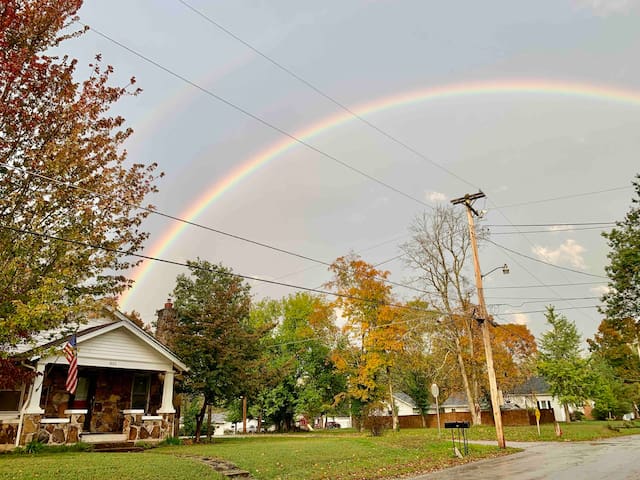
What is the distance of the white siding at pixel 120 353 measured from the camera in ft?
56.1

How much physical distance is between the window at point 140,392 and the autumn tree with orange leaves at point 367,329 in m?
14.6

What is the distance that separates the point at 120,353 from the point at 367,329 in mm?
17503

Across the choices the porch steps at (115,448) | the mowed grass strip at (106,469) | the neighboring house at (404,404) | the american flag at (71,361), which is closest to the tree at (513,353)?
the porch steps at (115,448)

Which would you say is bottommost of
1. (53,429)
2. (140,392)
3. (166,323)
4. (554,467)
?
(554,467)

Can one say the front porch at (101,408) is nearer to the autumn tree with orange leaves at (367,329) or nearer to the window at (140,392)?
the window at (140,392)

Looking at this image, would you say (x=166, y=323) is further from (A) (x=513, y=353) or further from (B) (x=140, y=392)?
(A) (x=513, y=353)

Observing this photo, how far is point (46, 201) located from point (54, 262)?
1205mm

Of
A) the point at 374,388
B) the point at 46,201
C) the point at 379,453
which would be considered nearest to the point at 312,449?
the point at 379,453

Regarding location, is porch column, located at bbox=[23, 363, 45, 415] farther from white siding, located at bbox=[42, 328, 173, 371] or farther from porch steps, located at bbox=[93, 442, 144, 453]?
porch steps, located at bbox=[93, 442, 144, 453]

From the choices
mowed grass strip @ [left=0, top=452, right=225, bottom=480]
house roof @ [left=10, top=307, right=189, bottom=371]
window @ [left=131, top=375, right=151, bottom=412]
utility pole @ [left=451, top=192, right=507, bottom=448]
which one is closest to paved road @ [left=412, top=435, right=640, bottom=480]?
utility pole @ [left=451, top=192, right=507, bottom=448]

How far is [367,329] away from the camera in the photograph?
31.1 meters

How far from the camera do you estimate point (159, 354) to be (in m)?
19.3

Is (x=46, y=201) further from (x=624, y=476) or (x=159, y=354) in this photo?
(x=624, y=476)

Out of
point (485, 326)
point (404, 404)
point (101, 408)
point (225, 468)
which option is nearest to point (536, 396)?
point (404, 404)
